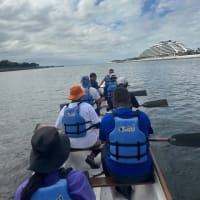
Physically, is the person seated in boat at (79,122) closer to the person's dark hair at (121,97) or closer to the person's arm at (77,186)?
the person's dark hair at (121,97)

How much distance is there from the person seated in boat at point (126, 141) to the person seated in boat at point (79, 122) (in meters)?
1.24

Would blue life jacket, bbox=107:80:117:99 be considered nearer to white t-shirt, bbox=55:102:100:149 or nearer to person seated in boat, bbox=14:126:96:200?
white t-shirt, bbox=55:102:100:149

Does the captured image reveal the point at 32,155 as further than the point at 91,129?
No

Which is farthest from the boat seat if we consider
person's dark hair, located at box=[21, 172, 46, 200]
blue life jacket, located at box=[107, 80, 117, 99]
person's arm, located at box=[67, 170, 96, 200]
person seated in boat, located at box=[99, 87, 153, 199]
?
blue life jacket, located at box=[107, 80, 117, 99]

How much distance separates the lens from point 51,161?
7.72 feet

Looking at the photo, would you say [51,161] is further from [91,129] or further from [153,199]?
[91,129]

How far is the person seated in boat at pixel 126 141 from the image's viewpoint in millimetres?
4031

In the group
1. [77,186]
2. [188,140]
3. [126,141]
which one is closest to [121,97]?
[126,141]

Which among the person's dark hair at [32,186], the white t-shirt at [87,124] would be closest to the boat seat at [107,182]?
the white t-shirt at [87,124]

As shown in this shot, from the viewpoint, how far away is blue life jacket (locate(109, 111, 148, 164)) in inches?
158

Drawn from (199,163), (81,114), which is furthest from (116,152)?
(199,163)

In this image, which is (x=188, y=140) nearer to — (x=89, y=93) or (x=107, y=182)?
(x=107, y=182)

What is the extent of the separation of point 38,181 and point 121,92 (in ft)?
7.50

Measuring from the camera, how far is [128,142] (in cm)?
406
